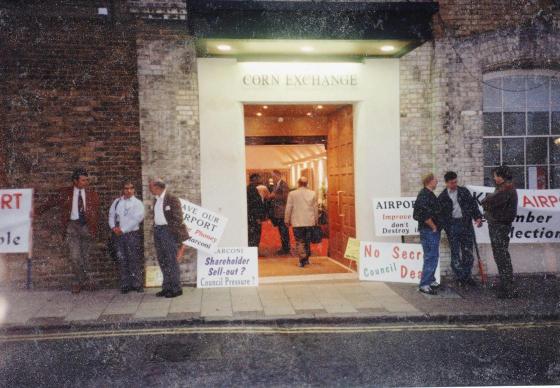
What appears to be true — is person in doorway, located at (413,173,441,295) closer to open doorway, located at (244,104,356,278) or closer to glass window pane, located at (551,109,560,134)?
open doorway, located at (244,104,356,278)

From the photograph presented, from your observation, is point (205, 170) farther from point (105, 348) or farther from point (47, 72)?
point (105, 348)

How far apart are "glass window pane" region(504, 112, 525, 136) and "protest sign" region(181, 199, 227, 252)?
6091 mm

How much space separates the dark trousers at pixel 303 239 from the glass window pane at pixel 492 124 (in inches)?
166

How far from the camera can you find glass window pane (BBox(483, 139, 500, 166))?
32.4 feet

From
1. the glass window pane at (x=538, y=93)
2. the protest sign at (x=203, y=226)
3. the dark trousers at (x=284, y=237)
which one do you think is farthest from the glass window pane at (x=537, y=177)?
the protest sign at (x=203, y=226)

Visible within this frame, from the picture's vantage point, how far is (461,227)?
877 cm

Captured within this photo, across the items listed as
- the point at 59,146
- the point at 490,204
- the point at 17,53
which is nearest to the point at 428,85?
the point at 490,204

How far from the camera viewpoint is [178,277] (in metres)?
8.37

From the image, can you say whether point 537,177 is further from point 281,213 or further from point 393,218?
point 281,213

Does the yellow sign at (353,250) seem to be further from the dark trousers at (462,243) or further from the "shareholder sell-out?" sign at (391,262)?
the dark trousers at (462,243)

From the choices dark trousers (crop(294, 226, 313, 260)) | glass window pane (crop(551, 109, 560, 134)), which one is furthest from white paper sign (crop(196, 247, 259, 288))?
glass window pane (crop(551, 109, 560, 134))

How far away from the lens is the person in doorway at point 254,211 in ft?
39.2

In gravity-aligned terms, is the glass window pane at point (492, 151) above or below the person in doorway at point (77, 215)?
above

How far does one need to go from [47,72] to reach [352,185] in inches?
246
